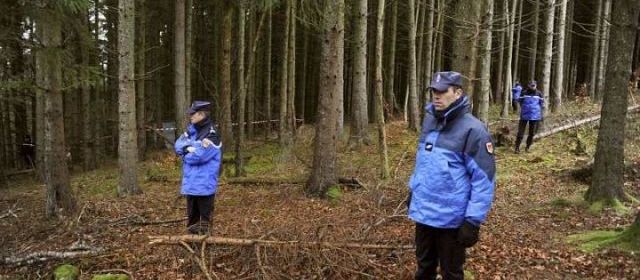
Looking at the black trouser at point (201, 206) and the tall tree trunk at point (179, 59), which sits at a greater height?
the tall tree trunk at point (179, 59)

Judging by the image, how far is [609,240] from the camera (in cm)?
590

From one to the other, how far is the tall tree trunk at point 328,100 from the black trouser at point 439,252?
5088 millimetres

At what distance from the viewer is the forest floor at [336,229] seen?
542 centimetres

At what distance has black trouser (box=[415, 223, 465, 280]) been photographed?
13.3 ft

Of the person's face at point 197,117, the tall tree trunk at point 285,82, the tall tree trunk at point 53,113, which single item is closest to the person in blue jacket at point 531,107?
the tall tree trunk at point 285,82

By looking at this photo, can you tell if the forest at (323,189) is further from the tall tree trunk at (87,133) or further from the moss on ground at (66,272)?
the tall tree trunk at (87,133)

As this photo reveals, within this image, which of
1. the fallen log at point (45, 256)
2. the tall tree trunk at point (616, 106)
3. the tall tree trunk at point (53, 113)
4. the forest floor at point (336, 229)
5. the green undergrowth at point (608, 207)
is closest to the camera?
the forest floor at point (336, 229)

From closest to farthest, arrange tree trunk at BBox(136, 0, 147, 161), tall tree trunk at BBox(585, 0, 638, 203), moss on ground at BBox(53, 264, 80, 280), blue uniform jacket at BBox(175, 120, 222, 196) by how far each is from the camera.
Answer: moss on ground at BBox(53, 264, 80, 280)
blue uniform jacket at BBox(175, 120, 222, 196)
tall tree trunk at BBox(585, 0, 638, 203)
tree trunk at BBox(136, 0, 147, 161)

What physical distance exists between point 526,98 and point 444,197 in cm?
1042

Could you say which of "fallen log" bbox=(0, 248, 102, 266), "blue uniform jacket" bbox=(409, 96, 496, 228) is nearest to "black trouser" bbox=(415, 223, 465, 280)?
"blue uniform jacket" bbox=(409, 96, 496, 228)

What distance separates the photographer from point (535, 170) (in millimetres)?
11688

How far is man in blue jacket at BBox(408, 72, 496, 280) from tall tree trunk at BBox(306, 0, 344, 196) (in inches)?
198

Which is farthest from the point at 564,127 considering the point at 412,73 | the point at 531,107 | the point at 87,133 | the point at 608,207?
the point at 87,133

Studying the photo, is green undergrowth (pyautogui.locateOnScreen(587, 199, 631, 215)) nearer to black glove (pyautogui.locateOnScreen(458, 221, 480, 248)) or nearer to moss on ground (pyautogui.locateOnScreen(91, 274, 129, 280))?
black glove (pyautogui.locateOnScreen(458, 221, 480, 248))
